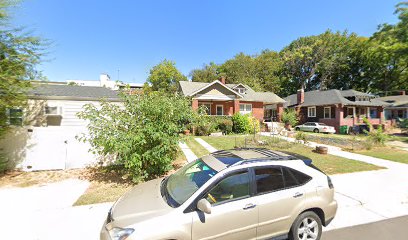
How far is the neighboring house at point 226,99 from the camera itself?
928 inches

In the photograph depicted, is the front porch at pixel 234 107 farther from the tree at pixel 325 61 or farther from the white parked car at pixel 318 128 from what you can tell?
the tree at pixel 325 61

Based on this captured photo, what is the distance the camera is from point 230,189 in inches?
123

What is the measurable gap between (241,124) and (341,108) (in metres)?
14.2

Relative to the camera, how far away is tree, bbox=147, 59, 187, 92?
40500 millimetres

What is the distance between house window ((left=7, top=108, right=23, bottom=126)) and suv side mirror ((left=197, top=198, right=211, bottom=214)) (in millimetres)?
9051

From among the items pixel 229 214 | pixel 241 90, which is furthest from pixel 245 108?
pixel 229 214

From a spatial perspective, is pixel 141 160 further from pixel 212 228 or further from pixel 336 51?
pixel 336 51

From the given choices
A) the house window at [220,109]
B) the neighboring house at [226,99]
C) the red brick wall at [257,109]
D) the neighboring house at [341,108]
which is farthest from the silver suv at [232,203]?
the neighboring house at [341,108]

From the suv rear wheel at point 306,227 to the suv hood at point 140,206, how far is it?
2150mm

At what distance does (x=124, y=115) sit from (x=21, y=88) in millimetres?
3890

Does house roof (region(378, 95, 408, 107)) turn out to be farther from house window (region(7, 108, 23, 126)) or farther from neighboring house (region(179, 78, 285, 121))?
house window (region(7, 108, 23, 126))

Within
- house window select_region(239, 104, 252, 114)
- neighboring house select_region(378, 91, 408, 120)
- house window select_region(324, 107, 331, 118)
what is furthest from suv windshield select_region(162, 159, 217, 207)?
neighboring house select_region(378, 91, 408, 120)

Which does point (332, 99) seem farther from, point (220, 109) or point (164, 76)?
point (164, 76)

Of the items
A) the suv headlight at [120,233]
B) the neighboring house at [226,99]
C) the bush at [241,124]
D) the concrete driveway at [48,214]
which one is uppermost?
the neighboring house at [226,99]
